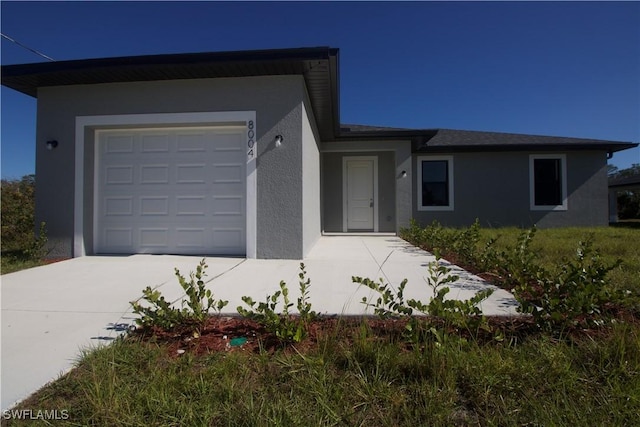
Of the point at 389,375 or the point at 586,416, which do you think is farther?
the point at 389,375

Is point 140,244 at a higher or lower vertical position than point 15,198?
lower

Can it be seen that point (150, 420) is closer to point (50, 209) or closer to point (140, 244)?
point (140, 244)

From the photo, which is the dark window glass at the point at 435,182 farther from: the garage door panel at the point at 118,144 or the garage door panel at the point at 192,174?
the garage door panel at the point at 118,144

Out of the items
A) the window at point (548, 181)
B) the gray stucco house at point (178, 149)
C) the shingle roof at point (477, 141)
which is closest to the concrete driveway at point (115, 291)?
the gray stucco house at point (178, 149)

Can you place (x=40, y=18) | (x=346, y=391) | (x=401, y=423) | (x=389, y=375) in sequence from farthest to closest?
(x=40, y=18)
(x=389, y=375)
(x=346, y=391)
(x=401, y=423)

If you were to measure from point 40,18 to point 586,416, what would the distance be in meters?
10.3

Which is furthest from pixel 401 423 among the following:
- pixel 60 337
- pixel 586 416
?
pixel 60 337

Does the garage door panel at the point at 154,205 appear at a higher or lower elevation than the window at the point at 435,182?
lower

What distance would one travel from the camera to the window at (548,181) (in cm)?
1155

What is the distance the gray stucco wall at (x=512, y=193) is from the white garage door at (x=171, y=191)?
7.65 meters

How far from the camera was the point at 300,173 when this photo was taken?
18.6 feet

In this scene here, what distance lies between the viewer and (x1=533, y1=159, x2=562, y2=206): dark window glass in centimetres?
1166

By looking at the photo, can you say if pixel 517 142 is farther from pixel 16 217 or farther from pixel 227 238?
pixel 16 217

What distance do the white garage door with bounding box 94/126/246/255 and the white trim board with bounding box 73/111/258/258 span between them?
268 millimetres
